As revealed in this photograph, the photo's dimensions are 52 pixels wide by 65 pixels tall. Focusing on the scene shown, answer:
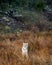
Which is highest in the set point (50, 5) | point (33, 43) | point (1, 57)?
point (1, 57)

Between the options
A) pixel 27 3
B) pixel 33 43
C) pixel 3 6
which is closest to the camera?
pixel 33 43

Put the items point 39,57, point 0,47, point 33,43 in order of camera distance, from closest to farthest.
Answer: point 39,57 → point 0,47 → point 33,43

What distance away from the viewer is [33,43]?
11195 mm

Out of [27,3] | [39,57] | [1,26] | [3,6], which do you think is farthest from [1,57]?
[27,3]

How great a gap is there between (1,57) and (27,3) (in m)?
13.4

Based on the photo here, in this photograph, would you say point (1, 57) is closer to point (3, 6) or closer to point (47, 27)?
point (47, 27)

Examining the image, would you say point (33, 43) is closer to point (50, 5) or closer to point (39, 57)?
point (39, 57)

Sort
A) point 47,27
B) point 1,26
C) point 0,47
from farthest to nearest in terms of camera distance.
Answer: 1. point 47,27
2. point 1,26
3. point 0,47

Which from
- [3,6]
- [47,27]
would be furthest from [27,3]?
[47,27]

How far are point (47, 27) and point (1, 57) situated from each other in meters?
9.84

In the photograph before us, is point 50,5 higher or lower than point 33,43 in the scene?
lower

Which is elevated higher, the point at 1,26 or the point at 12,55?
the point at 12,55

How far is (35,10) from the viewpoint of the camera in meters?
21.3

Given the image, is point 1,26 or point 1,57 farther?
point 1,26
